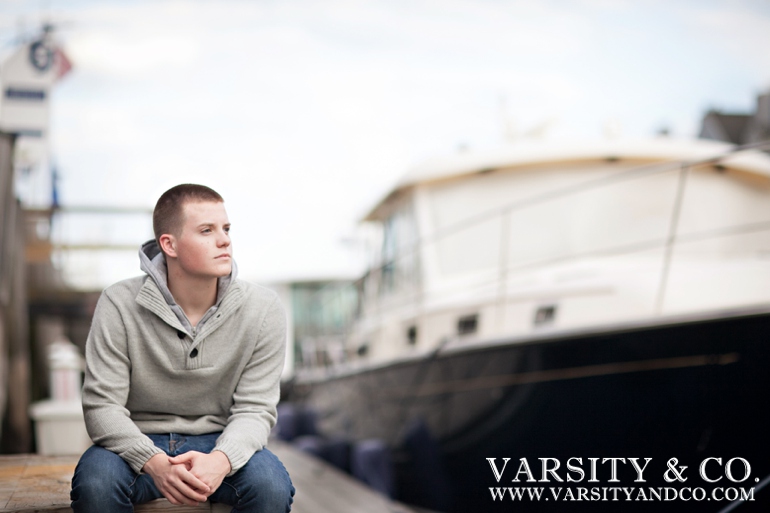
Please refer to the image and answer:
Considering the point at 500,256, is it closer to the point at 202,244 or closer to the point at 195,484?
the point at 202,244

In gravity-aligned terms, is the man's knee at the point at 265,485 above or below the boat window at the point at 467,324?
above

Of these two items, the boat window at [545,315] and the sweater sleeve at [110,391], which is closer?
the sweater sleeve at [110,391]

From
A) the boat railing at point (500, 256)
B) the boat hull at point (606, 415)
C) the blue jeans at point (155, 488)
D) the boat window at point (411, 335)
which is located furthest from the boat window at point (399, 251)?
the blue jeans at point (155, 488)

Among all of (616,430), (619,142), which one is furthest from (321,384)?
(616,430)

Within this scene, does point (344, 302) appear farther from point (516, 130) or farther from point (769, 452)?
point (769, 452)

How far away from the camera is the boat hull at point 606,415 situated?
3.08 meters

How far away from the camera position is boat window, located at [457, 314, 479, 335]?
15.0 ft

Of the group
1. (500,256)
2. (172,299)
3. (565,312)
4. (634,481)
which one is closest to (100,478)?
(172,299)

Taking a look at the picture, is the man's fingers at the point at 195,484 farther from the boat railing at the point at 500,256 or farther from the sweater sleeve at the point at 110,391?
the boat railing at the point at 500,256

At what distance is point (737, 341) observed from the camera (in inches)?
123

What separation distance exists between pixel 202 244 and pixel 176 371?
247 mm

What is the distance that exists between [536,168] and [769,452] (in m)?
2.58

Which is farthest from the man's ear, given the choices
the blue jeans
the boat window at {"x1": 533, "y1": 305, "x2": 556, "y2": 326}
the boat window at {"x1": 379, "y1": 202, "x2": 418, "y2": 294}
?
the boat window at {"x1": 379, "y1": 202, "x2": 418, "y2": 294}

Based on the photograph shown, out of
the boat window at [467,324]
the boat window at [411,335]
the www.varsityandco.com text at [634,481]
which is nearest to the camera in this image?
the www.varsityandco.com text at [634,481]
